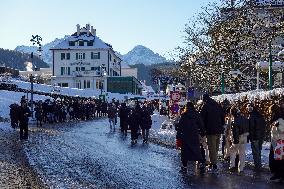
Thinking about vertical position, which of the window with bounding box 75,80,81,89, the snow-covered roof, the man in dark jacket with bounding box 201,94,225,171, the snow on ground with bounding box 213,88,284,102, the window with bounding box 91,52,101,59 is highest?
the snow-covered roof

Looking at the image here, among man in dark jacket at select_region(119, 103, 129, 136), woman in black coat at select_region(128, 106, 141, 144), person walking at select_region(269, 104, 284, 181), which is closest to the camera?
person walking at select_region(269, 104, 284, 181)

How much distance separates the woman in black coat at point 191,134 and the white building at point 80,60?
99563 mm

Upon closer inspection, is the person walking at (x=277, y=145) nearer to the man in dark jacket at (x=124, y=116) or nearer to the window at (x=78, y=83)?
the man in dark jacket at (x=124, y=116)

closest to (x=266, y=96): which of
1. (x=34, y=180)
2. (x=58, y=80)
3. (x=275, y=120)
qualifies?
(x=275, y=120)

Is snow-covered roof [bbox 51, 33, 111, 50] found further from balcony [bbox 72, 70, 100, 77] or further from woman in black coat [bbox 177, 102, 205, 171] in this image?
woman in black coat [bbox 177, 102, 205, 171]

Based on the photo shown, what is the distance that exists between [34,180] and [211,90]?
38112 millimetres

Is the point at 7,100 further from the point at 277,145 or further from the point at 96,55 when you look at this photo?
the point at 96,55

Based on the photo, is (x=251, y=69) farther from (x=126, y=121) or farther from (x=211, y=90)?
(x=126, y=121)

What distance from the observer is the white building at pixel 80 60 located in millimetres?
114250

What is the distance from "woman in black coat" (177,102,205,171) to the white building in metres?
99.6

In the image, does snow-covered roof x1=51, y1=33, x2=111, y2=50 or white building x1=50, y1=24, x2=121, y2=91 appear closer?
white building x1=50, y1=24, x2=121, y2=91

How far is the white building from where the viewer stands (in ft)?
375

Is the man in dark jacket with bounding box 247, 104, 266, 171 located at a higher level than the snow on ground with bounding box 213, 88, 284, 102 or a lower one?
lower

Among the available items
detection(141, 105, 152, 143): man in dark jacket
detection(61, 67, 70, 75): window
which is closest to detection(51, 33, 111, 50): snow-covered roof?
detection(61, 67, 70, 75): window
